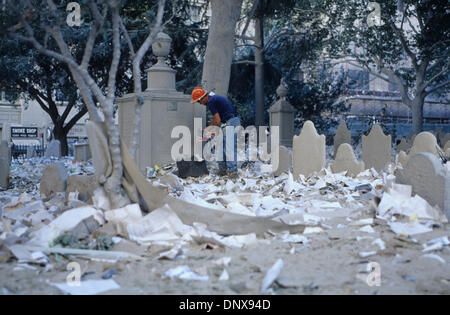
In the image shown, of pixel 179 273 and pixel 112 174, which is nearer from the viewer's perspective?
pixel 179 273

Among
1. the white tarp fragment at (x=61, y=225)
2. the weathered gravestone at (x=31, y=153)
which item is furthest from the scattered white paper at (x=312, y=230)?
the weathered gravestone at (x=31, y=153)

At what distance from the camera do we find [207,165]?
11.0 meters

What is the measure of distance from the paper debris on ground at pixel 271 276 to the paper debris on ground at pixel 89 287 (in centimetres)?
109

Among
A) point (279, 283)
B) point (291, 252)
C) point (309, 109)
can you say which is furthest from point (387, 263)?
point (309, 109)

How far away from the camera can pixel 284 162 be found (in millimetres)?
10219

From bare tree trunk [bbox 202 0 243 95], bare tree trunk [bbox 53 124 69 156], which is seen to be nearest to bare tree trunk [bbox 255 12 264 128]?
bare tree trunk [bbox 202 0 243 95]

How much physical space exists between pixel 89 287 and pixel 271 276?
1.37 meters

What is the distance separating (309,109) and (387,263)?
19123 mm

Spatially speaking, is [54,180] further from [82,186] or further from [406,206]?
[406,206]

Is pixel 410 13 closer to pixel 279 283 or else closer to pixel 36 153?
pixel 279 283

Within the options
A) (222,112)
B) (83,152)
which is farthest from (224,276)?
(83,152)

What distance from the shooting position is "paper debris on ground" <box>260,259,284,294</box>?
10.9 feet

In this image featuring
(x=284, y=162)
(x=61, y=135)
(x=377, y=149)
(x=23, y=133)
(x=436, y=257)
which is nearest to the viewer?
(x=436, y=257)

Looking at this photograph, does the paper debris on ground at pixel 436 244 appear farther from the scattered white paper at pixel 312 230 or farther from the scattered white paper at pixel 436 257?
the scattered white paper at pixel 312 230
